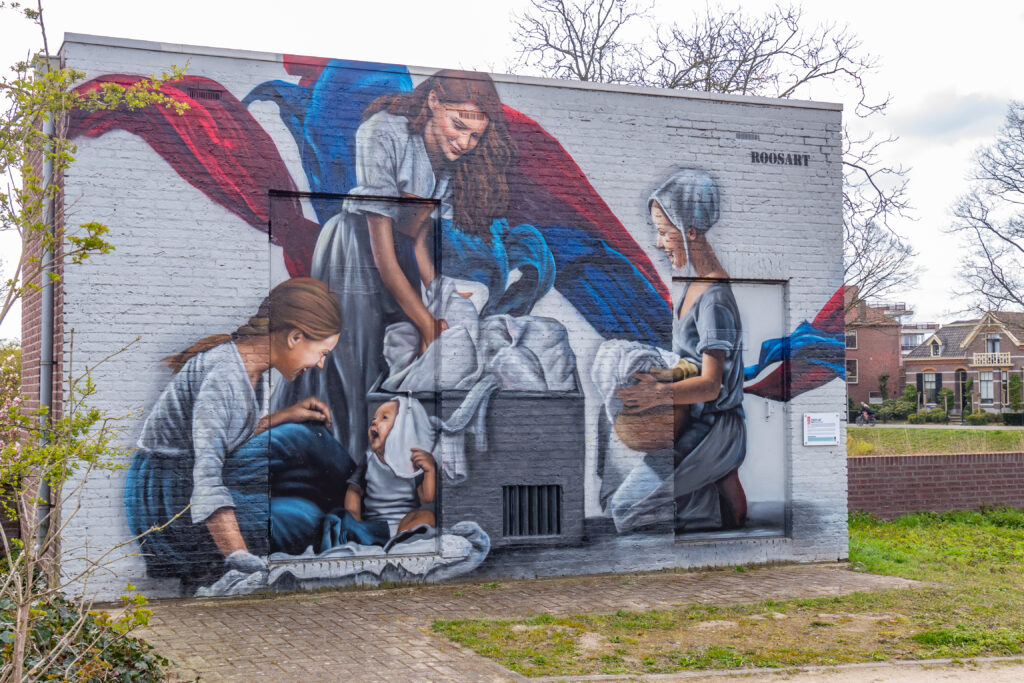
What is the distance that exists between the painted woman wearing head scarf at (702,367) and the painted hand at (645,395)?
0.01 metres

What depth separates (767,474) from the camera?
11.6 m

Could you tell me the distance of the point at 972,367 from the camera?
70.7 metres

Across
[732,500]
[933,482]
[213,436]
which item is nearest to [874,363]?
[933,482]

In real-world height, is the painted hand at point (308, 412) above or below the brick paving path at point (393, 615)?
above

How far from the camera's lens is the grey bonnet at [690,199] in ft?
36.6

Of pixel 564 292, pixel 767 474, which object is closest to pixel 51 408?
pixel 564 292

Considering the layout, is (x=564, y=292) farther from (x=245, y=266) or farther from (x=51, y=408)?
(x=51, y=408)

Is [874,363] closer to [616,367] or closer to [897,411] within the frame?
[897,411]

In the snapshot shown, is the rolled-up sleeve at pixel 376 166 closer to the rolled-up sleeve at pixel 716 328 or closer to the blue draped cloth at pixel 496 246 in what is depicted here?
the blue draped cloth at pixel 496 246

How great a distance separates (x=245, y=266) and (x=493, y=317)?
8.36ft

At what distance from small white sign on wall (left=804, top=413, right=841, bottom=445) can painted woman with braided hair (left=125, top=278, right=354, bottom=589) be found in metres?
5.30

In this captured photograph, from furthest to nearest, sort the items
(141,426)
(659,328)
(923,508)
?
(923,508), (659,328), (141,426)

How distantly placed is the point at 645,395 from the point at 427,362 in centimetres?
245

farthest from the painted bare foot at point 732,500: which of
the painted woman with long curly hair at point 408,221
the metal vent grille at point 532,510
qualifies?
the painted woman with long curly hair at point 408,221
